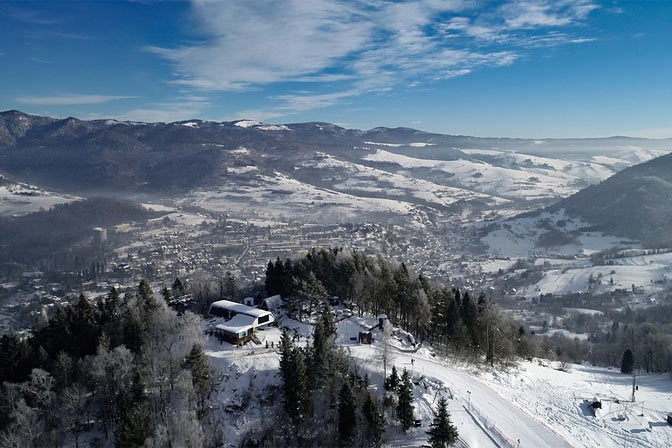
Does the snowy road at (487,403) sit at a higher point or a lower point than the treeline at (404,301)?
lower

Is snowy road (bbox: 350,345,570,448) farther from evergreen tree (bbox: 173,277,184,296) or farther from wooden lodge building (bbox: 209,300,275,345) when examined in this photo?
evergreen tree (bbox: 173,277,184,296)

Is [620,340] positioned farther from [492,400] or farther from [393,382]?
[393,382]

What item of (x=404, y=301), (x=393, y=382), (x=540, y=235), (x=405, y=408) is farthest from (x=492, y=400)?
(x=540, y=235)

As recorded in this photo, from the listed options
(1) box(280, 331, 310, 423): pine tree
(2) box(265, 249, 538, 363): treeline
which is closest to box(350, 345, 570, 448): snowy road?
(2) box(265, 249, 538, 363): treeline

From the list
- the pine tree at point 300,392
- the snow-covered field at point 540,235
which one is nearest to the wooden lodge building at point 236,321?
the pine tree at point 300,392

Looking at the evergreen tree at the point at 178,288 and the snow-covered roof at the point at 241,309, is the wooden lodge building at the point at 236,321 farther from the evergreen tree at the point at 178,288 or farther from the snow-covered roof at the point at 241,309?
the evergreen tree at the point at 178,288

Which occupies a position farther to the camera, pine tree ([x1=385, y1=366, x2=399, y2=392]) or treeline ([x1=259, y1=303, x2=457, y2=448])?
pine tree ([x1=385, y1=366, x2=399, y2=392])

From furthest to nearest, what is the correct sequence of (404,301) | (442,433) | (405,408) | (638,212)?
→ 1. (638,212)
2. (404,301)
3. (405,408)
4. (442,433)
